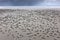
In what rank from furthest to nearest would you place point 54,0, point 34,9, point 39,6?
point 54,0
point 39,6
point 34,9

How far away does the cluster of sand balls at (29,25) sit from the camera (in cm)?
156

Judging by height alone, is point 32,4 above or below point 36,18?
above

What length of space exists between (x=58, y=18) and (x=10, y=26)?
3.17 feet

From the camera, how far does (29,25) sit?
1832mm

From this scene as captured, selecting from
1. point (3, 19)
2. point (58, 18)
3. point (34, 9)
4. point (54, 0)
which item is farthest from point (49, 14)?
point (3, 19)

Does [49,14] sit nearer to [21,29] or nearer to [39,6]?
[39,6]

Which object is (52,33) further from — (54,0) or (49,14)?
(54,0)

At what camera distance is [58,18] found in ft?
6.66

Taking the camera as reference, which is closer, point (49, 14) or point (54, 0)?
point (49, 14)

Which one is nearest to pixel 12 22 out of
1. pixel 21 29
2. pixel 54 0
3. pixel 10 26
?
pixel 10 26

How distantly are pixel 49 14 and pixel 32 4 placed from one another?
71 cm

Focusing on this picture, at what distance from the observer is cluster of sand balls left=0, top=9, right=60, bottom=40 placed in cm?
156

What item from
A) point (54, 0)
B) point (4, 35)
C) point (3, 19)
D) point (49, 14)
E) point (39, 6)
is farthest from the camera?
point (54, 0)

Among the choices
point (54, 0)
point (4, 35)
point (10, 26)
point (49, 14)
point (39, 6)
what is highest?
point (54, 0)
